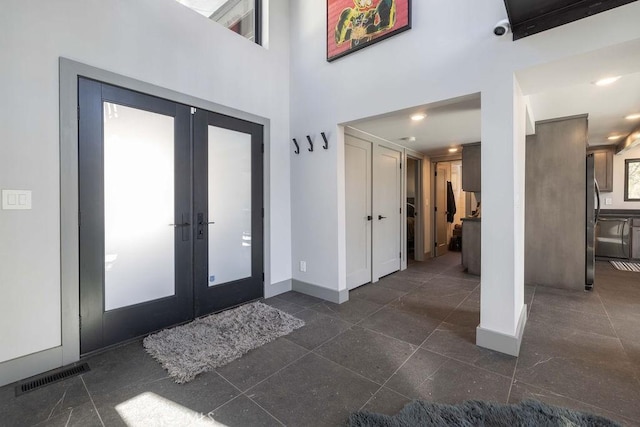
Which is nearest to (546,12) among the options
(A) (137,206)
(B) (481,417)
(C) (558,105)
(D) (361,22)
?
(D) (361,22)

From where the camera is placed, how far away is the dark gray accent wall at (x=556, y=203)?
11.5ft

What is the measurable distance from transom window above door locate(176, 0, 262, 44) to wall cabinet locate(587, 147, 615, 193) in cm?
654

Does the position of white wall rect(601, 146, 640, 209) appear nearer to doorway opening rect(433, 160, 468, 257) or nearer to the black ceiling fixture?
doorway opening rect(433, 160, 468, 257)

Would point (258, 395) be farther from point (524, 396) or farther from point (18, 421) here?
point (524, 396)

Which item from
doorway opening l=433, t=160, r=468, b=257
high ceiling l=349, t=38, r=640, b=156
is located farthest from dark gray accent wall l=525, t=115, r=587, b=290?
doorway opening l=433, t=160, r=468, b=257

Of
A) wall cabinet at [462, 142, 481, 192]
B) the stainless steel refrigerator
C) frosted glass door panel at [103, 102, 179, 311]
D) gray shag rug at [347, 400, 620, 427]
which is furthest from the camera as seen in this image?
wall cabinet at [462, 142, 481, 192]

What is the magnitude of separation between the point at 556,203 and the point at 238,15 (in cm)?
473

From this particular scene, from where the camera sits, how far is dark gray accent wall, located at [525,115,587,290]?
11.5 ft

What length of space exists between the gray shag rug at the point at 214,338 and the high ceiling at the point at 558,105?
90.9 inches

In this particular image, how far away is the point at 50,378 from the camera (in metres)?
1.88

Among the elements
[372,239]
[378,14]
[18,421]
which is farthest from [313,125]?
[18,421]

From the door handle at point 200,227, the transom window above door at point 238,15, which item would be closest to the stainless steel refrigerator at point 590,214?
the transom window above door at point 238,15

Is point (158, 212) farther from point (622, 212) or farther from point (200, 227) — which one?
point (622, 212)

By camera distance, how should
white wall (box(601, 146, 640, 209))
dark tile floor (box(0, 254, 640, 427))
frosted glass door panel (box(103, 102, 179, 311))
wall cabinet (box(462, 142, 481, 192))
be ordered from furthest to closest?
white wall (box(601, 146, 640, 209))
wall cabinet (box(462, 142, 481, 192))
frosted glass door panel (box(103, 102, 179, 311))
dark tile floor (box(0, 254, 640, 427))
